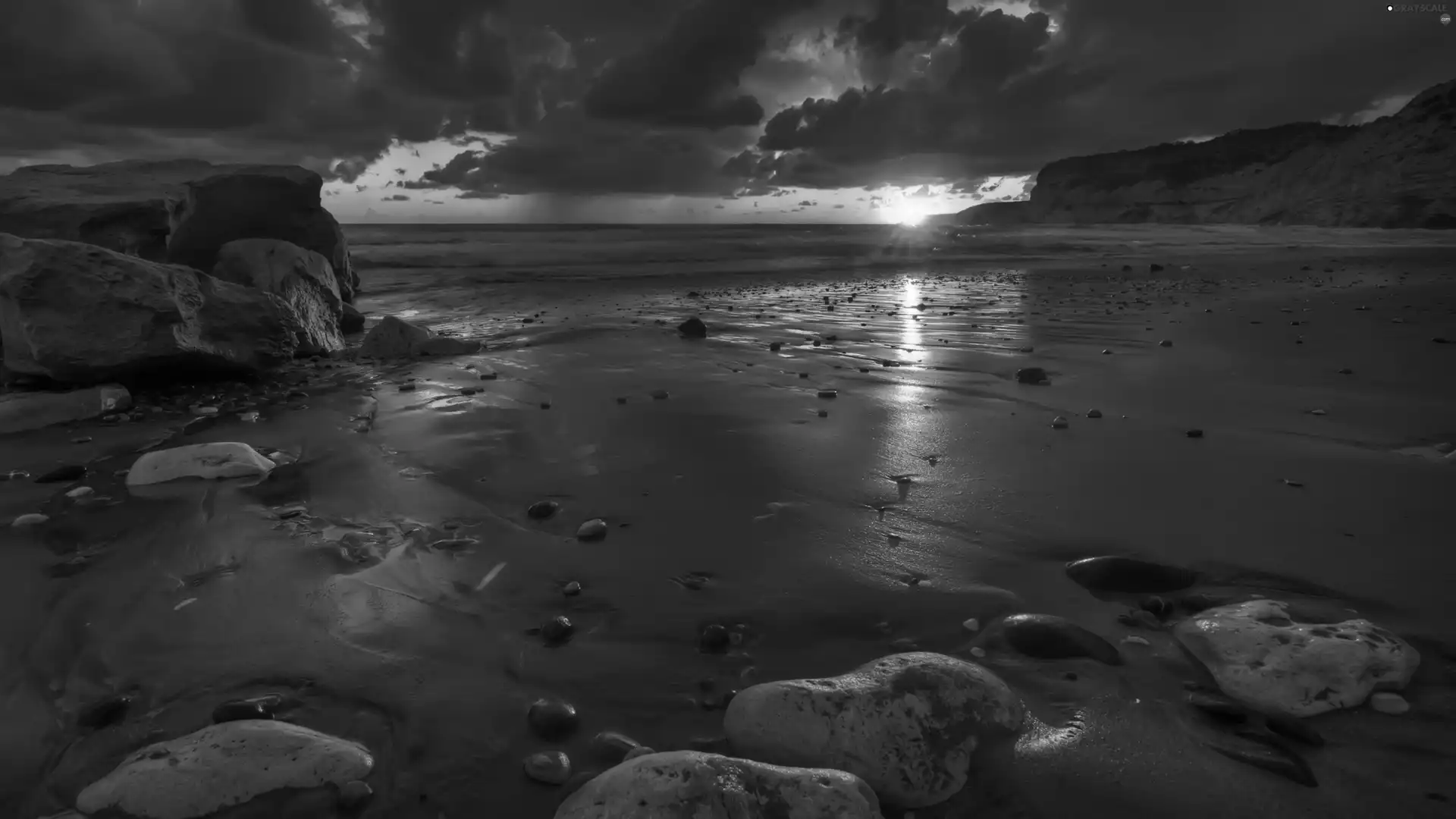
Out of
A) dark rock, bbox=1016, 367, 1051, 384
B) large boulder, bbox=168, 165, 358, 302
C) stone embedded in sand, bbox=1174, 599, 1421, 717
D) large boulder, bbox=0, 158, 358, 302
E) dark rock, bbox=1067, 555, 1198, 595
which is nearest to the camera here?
stone embedded in sand, bbox=1174, 599, 1421, 717

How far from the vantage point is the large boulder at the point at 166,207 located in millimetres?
8391

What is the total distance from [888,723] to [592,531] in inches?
66.9

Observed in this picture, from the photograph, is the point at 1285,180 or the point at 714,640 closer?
the point at 714,640

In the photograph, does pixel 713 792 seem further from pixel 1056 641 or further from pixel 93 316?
pixel 93 316

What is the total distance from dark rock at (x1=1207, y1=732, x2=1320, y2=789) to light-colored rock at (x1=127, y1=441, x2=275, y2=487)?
447 cm

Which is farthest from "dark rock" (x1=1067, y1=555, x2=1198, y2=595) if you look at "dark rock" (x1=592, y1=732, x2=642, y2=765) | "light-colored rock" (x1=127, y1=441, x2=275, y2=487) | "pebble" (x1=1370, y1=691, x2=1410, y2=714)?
"light-colored rock" (x1=127, y1=441, x2=275, y2=487)

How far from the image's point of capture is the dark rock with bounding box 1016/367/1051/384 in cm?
579

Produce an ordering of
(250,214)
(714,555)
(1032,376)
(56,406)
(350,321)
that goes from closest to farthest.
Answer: (714,555) → (56,406) → (1032,376) → (350,321) → (250,214)

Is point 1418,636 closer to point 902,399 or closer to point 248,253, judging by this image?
point 902,399

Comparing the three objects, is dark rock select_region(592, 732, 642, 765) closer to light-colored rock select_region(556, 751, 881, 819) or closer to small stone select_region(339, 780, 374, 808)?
light-colored rock select_region(556, 751, 881, 819)

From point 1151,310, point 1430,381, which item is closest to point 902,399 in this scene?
point 1430,381

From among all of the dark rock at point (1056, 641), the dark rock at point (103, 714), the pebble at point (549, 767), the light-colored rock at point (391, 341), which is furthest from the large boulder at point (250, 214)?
the dark rock at point (1056, 641)

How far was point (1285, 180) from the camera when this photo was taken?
208 ft

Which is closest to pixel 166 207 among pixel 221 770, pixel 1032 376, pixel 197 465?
pixel 197 465
